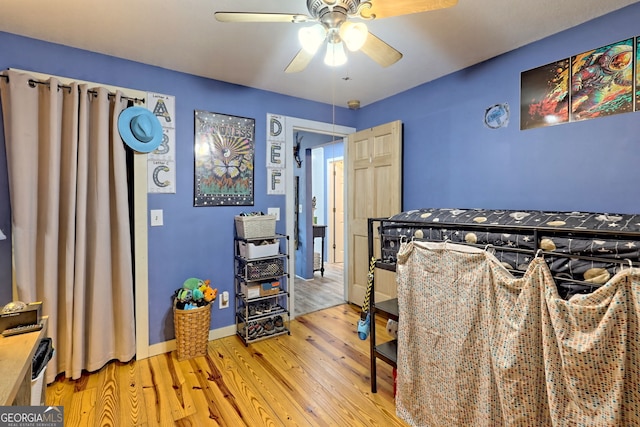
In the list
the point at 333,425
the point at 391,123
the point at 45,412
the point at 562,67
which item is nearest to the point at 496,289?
the point at 333,425

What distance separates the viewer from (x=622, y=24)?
1771mm

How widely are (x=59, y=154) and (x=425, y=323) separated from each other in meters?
2.60

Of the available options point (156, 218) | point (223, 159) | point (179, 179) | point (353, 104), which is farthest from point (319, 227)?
point (156, 218)

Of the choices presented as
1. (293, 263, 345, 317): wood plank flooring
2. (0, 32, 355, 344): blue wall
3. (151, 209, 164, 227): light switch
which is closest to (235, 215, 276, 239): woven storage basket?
(0, 32, 355, 344): blue wall

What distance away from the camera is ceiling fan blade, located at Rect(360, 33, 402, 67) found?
1506 mm

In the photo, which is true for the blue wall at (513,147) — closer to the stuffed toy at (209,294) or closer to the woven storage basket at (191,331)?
the stuffed toy at (209,294)

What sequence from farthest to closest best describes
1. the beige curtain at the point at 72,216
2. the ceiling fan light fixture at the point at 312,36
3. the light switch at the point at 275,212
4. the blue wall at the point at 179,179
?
the light switch at the point at 275,212, the blue wall at the point at 179,179, the beige curtain at the point at 72,216, the ceiling fan light fixture at the point at 312,36

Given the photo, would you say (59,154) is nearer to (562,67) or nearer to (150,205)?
(150,205)

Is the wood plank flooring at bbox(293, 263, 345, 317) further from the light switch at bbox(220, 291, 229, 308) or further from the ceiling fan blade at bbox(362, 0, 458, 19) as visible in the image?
the ceiling fan blade at bbox(362, 0, 458, 19)

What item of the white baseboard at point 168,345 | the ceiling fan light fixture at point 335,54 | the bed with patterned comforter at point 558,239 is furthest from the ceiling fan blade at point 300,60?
the white baseboard at point 168,345

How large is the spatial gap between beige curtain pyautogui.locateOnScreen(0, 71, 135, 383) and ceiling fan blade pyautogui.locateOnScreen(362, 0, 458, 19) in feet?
6.46

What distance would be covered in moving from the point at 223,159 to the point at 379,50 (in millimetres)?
1752

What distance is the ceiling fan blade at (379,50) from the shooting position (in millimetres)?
1506

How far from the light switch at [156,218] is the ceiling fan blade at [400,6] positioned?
2.11m
